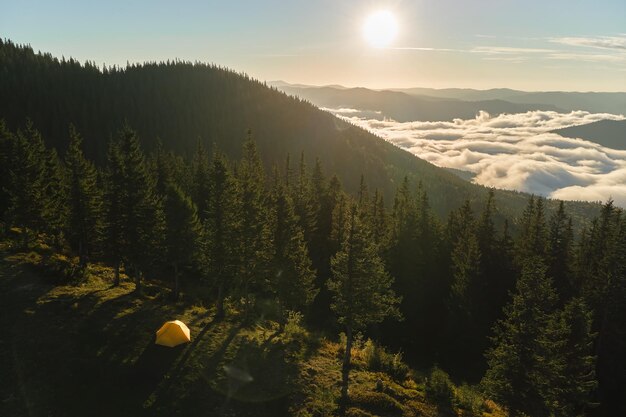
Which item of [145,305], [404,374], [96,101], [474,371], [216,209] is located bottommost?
A: [474,371]

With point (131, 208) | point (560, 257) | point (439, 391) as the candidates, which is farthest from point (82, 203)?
point (560, 257)

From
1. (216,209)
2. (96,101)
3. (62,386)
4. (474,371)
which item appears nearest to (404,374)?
(474,371)

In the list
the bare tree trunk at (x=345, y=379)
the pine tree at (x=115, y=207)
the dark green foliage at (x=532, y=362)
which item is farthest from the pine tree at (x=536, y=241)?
the pine tree at (x=115, y=207)

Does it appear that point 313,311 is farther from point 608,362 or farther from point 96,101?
point 96,101

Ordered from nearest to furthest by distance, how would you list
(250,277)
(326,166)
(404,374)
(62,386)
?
(62,386) → (404,374) → (250,277) → (326,166)

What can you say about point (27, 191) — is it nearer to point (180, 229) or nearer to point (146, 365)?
point (180, 229)

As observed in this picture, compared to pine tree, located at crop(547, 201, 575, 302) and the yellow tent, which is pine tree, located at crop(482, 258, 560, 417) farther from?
pine tree, located at crop(547, 201, 575, 302)
